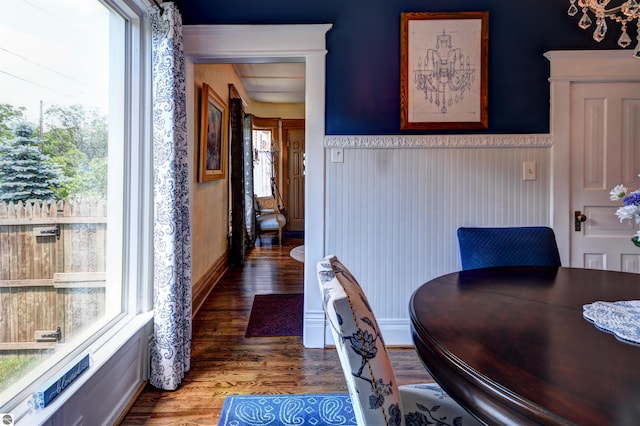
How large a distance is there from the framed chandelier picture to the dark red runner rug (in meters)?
1.76

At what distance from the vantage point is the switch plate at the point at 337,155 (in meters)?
2.63

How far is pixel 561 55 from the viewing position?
259 cm

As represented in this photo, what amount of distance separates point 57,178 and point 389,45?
2.16 meters

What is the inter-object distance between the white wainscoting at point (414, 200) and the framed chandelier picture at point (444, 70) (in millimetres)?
152

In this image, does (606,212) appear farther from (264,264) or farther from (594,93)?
(264,264)

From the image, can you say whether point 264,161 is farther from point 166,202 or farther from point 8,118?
point 8,118

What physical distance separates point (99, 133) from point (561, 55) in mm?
2950

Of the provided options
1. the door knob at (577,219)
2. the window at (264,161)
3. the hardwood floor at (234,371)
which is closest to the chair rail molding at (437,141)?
the door knob at (577,219)

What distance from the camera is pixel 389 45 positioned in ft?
8.57

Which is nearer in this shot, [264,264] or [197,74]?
[197,74]

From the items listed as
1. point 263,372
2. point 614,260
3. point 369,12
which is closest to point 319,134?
point 369,12

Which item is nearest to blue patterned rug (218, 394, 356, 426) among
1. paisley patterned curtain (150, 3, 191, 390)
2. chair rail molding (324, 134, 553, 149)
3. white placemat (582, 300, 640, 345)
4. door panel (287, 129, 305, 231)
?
paisley patterned curtain (150, 3, 191, 390)

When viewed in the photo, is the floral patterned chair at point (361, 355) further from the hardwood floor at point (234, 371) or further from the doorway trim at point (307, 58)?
the doorway trim at point (307, 58)

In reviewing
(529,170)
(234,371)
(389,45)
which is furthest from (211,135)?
(529,170)
